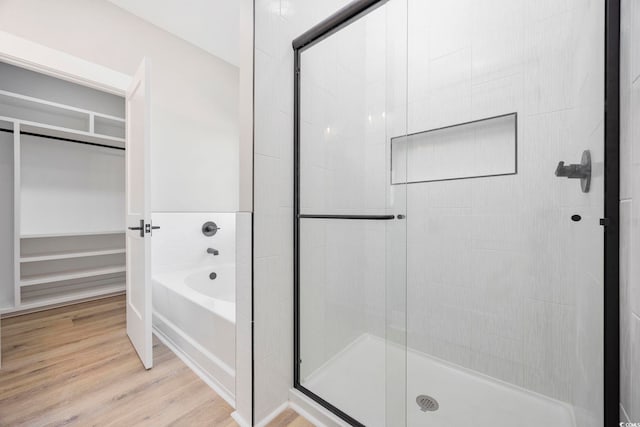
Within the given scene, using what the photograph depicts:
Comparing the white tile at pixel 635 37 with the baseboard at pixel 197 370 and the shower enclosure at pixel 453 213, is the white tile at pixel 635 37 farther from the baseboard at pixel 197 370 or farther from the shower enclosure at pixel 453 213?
the baseboard at pixel 197 370

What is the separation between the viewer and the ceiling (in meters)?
2.25

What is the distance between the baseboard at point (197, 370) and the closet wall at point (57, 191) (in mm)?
1342

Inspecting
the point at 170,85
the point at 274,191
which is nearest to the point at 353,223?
the point at 274,191

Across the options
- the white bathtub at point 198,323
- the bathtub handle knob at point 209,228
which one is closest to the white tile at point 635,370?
the white bathtub at point 198,323

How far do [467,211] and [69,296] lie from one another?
3.53 meters

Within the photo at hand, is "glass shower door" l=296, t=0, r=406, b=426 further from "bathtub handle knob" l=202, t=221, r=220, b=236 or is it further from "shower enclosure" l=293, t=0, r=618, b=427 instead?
"bathtub handle knob" l=202, t=221, r=220, b=236

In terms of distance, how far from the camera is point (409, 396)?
1.24m

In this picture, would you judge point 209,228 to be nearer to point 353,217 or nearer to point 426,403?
point 353,217

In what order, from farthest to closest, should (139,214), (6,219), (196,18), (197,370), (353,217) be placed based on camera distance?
1. (196,18)
2. (6,219)
3. (139,214)
4. (197,370)
5. (353,217)

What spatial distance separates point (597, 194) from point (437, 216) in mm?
816

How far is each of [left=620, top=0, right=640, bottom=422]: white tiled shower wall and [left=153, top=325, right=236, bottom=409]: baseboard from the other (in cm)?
143

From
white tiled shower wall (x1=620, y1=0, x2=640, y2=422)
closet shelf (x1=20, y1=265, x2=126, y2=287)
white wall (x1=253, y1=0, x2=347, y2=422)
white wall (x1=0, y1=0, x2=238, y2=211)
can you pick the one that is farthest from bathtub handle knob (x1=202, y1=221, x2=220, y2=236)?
white tiled shower wall (x1=620, y1=0, x2=640, y2=422)

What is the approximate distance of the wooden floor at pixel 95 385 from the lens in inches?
47.6

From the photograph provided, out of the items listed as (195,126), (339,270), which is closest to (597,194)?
(339,270)
